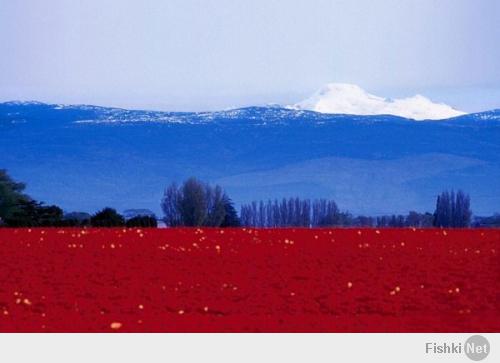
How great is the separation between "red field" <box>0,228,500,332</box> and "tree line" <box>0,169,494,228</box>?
239 inches

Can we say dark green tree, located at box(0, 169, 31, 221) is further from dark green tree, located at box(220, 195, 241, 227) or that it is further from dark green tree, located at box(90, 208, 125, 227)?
dark green tree, located at box(220, 195, 241, 227)

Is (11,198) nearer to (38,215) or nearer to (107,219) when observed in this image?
(38,215)

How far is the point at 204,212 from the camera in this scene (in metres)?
24.7

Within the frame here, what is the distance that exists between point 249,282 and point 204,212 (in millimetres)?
12434

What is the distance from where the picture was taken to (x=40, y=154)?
129 feet

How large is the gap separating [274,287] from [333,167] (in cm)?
2883

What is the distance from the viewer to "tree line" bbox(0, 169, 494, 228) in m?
23.4

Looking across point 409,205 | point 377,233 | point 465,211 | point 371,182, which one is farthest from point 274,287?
point 371,182
